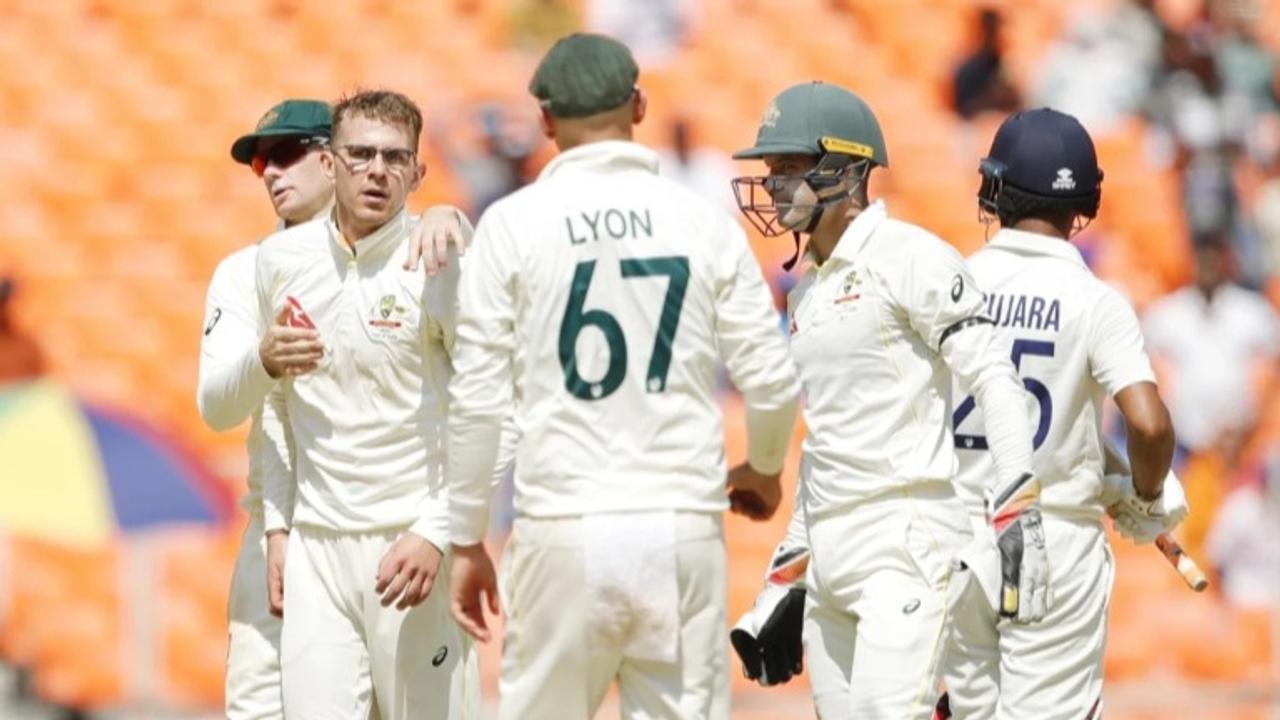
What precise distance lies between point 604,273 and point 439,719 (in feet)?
4.83

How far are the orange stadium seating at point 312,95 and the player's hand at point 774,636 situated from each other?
5450 millimetres

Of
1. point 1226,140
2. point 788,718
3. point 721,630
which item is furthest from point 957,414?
point 1226,140

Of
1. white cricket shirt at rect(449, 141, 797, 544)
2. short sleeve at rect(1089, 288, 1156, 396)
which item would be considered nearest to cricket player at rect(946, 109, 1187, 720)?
short sleeve at rect(1089, 288, 1156, 396)

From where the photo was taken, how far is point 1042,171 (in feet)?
23.1

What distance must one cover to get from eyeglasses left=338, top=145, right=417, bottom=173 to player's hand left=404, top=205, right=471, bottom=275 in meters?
0.17

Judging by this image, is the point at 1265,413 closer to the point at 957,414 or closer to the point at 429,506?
the point at 957,414

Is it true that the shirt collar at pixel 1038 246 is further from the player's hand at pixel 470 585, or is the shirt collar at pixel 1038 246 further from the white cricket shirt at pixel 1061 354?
the player's hand at pixel 470 585

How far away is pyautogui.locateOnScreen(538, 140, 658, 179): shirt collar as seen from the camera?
5746 mm

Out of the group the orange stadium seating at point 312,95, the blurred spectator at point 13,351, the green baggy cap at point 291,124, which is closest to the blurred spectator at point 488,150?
the orange stadium seating at point 312,95

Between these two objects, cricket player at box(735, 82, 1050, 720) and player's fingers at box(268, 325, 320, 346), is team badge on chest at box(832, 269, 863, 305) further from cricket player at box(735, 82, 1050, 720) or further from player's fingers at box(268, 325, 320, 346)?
player's fingers at box(268, 325, 320, 346)

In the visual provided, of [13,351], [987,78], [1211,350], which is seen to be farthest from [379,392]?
[987,78]

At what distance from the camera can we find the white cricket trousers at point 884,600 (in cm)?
638

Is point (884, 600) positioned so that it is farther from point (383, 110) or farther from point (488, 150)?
point (488, 150)

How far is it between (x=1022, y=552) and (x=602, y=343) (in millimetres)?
A: 1224
